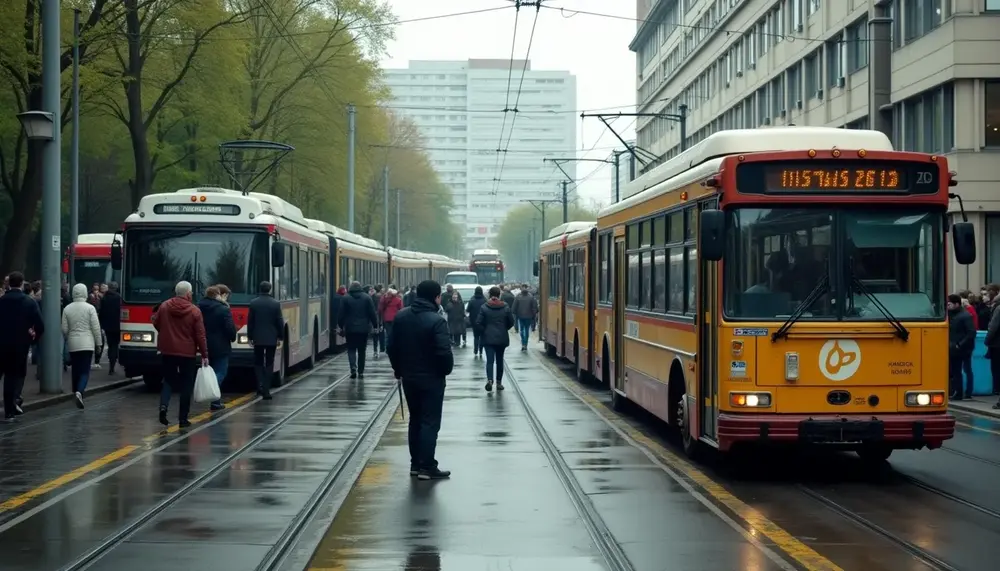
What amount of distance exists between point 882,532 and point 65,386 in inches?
668

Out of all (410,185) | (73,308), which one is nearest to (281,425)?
(73,308)

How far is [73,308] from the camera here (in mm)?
18891

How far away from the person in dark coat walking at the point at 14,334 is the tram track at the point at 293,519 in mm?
3080

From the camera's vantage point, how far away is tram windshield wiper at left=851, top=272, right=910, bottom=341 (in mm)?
11961

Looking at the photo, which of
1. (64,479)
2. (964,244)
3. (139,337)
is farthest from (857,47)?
(64,479)

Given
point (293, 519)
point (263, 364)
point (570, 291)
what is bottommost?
point (293, 519)

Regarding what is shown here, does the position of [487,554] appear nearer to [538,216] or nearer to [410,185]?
[410,185]

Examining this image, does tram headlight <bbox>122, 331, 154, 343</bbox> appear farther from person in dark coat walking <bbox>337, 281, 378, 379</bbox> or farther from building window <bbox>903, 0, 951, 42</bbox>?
building window <bbox>903, 0, 951, 42</bbox>

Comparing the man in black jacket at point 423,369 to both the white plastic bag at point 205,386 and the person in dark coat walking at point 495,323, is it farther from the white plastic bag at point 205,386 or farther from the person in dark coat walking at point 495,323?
the person in dark coat walking at point 495,323

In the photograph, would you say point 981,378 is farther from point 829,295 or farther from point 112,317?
point 112,317

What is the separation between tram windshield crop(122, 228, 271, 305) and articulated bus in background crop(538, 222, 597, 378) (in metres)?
5.41

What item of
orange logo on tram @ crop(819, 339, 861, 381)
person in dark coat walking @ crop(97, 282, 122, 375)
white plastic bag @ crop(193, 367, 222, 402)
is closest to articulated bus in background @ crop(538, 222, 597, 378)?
white plastic bag @ crop(193, 367, 222, 402)

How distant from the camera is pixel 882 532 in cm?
967

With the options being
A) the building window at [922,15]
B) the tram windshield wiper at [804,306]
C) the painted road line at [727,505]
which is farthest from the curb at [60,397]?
the building window at [922,15]
